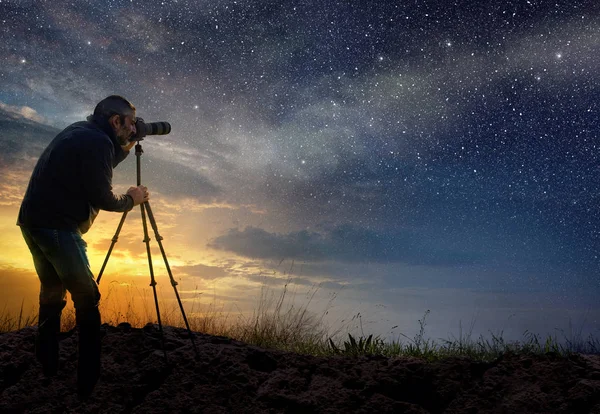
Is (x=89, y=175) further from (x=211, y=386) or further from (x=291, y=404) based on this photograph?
(x=291, y=404)

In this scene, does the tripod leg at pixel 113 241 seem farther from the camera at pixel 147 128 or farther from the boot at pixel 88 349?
the camera at pixel 147 128

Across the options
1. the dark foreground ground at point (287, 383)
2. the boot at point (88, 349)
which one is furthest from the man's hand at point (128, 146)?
the dark foreground ground at point (287, 383)

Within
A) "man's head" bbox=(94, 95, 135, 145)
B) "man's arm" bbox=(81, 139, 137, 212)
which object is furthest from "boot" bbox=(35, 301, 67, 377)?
"man's head" bbox=(94, 95, 135, 145)

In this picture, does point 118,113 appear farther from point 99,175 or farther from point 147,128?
point 99,175

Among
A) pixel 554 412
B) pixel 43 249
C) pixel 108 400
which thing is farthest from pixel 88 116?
pixel 554 412

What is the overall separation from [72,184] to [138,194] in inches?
25.3

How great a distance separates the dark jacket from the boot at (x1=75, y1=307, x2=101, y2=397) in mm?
858

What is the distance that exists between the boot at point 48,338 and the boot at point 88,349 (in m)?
0.52

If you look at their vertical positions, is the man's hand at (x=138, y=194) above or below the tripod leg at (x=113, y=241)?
above

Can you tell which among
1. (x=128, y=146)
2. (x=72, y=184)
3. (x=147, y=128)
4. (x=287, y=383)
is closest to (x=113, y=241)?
(x=72, y=184)

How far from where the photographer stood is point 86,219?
15.2ft

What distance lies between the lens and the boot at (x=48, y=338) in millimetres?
4812

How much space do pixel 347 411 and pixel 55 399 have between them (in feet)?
Result: 9.75

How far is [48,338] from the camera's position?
4910mm
